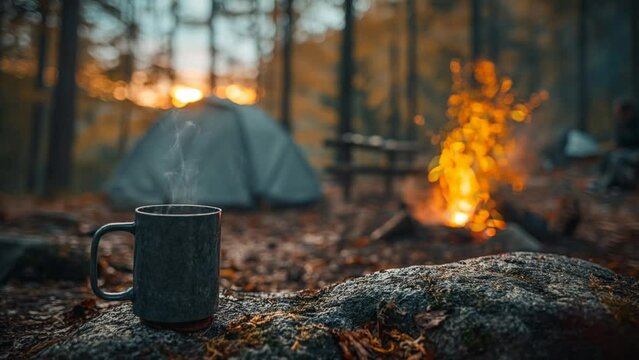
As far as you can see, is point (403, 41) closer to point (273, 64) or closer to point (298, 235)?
point (273, 64)

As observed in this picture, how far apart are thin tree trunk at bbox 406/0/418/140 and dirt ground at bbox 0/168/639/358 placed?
34.2 feet

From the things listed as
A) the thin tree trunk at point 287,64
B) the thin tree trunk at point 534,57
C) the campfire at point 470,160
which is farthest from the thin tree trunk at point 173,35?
the thin tree trunk at point 534,57

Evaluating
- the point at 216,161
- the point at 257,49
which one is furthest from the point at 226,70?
the point at 216,161

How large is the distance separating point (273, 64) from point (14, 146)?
1101cm

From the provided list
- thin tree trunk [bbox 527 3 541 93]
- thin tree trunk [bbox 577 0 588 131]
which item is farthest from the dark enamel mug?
thin tree trunk [bbox 527 3 541 93]

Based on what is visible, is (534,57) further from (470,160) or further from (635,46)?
(470,160)

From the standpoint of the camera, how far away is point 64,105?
10273 millimetres

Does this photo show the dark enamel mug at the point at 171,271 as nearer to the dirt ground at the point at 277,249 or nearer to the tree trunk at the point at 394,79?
the dirt ground at the point at 277,249

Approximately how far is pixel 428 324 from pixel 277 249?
364 centimetres

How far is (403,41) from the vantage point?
20.3 meters

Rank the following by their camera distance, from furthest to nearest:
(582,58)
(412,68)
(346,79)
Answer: (412,68), (582,58), (346,79)

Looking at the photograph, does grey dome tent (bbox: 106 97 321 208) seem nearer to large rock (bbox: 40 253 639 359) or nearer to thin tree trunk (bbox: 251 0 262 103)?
large rock (bbox: 40 253 639 359)

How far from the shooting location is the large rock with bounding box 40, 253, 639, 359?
4.75ft

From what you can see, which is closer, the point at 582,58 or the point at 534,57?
the point at 582,58
